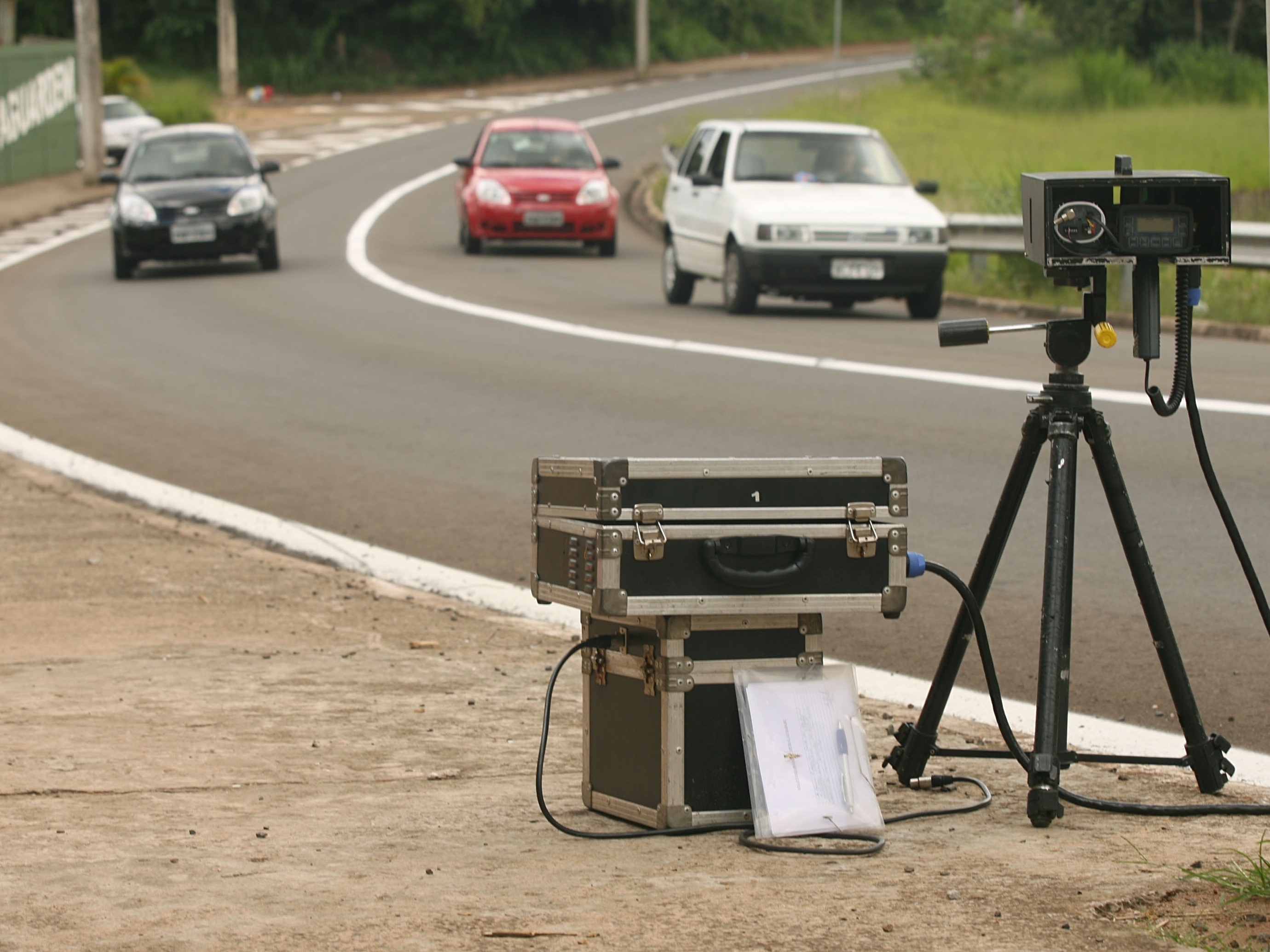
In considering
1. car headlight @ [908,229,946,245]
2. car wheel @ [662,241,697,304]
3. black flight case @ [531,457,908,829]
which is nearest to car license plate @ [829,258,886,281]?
car headlight @ [908,229,946,245]

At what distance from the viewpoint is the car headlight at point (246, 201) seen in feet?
72.6

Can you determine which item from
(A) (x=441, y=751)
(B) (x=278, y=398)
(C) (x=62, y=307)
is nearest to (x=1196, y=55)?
(C) (x=62, y=307)

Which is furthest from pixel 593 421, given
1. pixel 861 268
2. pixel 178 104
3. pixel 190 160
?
pixel 178 104

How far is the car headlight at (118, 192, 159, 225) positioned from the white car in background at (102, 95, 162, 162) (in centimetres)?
2071

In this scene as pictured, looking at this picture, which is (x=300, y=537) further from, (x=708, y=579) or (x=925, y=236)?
(x=925, y=236)

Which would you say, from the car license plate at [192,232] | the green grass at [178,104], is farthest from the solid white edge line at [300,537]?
the green grass at [178,104]

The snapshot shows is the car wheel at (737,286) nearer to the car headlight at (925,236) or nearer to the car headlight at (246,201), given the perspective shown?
the car headlight at (925,236)

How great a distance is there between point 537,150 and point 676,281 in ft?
24.3

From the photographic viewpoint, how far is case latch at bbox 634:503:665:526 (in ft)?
14.4

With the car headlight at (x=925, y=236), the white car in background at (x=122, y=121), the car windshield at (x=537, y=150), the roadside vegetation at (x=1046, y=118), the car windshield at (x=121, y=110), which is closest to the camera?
the car headlight at (x=925, y=236)

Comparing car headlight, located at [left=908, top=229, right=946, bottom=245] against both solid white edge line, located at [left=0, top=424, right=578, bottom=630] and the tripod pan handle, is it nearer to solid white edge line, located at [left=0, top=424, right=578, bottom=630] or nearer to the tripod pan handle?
solid white edge line, located at [left=0, top=424, right=578, bottom=630]

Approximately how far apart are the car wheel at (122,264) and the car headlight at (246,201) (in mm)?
1226

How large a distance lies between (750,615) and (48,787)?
1.82 m

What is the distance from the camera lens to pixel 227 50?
2371 inches
